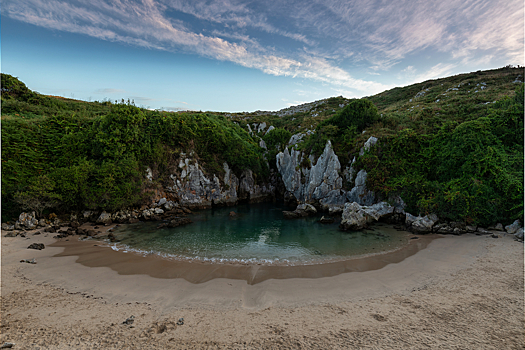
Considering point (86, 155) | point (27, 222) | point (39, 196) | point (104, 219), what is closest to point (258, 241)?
point (104, 219)

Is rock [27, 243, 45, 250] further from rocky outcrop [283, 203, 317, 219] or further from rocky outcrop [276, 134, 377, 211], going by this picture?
rocky outcrop [276, 134, 377, 211]

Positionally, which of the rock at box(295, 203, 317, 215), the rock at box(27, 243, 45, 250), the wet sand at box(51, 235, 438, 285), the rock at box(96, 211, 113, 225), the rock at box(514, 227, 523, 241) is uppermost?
the rock at box(514, 227, 523, 241)

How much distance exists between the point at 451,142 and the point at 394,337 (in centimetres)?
2259

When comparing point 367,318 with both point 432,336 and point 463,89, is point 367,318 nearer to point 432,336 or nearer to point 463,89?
point 432,336

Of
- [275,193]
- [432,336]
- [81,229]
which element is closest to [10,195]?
[81,229]

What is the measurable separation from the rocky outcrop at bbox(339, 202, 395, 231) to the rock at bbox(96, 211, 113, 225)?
26019 mm

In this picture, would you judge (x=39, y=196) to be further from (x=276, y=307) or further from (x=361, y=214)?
(x=361, y=214)

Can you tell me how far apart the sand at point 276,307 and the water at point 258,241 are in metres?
2.99

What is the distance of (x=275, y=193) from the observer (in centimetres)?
4475

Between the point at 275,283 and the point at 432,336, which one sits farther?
the point at 275,283

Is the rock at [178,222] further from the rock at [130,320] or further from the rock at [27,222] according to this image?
the rock at [130,320]

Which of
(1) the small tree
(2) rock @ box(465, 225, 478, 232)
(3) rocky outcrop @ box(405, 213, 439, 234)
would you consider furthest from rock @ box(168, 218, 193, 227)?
(2) rock @ box(465, 225, 478, 232)

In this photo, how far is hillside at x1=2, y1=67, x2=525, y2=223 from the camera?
1791 centimetres

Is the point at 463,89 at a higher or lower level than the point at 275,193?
higher
